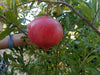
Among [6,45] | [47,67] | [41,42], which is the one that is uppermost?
[41,42]

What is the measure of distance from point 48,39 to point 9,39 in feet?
1.47

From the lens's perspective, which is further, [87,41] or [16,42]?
[16,42]

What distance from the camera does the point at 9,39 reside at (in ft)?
2.72

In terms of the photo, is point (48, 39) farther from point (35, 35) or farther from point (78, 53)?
point (78, 53)

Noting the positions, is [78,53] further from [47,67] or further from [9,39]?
[9,39]

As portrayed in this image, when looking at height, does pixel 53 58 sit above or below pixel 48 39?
below

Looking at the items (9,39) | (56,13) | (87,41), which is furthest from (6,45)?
(87,41)

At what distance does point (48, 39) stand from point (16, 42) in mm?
394

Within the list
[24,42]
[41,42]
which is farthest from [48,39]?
[24,42]

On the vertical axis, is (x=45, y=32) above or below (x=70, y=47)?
above

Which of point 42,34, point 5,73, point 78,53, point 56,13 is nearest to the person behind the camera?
point 42,34

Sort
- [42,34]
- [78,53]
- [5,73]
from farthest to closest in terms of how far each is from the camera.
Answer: [5,73], [78,53], [42,34]

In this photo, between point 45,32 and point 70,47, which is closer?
point 45,32

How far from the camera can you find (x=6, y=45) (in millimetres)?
824
